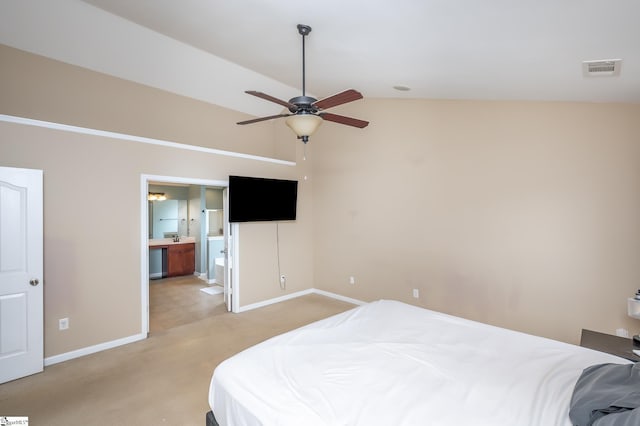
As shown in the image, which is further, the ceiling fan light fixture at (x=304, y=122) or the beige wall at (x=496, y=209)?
the beige wall at (x=496, y=209)

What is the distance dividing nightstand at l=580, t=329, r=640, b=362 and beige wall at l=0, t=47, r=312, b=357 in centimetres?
428

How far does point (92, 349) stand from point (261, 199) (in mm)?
2865

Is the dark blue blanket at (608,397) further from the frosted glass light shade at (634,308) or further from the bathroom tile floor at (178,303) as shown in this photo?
the bathroom tile floor at (178,303)

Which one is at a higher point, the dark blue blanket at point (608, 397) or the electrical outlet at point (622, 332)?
the dark blue blanket at point (608, 397)

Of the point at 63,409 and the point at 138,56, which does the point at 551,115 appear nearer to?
the point at 138,56

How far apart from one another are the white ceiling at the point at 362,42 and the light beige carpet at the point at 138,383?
3.43 meters

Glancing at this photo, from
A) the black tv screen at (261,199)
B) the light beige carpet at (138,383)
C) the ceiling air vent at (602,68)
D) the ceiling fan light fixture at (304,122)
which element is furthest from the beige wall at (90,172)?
the ceiling air vent at (602,68)

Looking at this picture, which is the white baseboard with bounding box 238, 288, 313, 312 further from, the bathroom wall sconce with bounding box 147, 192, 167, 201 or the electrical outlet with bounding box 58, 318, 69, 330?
the bathroom wall sconce with bounding box 147, 192, 167, 201

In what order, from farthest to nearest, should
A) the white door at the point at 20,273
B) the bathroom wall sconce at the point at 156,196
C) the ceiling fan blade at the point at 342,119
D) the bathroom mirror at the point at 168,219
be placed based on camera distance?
1. the bathroom mirror at the point at 168,219
2. the bathroom wall sconce at the point at 156,196
3. the white door at the point at 20,273
4. the ceiling fan blade at the point at 342,119

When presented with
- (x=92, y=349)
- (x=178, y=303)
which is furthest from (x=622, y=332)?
(x=178, y=303)

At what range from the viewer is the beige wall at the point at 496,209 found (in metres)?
3.14

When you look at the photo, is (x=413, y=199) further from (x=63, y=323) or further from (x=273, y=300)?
(x=63, y=323)

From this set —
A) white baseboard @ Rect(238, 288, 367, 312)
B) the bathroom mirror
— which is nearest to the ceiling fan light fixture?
white baseboard @ Rect(238, 288, 367, 312)

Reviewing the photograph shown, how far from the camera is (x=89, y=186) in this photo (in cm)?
348
